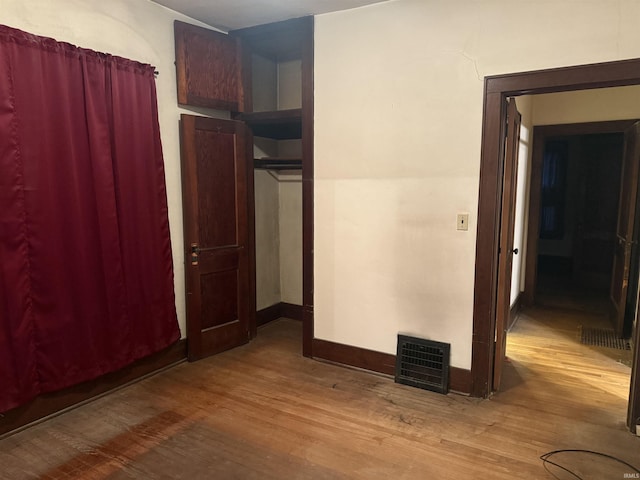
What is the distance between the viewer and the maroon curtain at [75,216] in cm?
235

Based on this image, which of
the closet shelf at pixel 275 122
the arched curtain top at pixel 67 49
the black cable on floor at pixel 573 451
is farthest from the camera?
the closet shelf at pixel 275 122

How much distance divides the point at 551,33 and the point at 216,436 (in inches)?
122

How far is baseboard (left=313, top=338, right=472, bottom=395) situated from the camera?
299 cm

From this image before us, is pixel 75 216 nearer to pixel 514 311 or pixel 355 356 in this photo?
pixel 355 356

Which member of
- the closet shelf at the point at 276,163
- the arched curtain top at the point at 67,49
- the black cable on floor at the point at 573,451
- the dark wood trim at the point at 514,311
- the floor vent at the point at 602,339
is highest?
the arched curtain top at the point at 67,49

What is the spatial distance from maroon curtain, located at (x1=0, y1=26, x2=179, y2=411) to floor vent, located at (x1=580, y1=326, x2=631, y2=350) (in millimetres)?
Result: 3825

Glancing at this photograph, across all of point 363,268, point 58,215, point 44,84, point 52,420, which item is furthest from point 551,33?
point 52,420

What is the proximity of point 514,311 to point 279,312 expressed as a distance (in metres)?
2.60

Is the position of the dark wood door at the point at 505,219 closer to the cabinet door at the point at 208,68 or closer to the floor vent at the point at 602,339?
the floor vent at the point at 602,339

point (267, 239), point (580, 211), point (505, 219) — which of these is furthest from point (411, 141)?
point (580, 211)

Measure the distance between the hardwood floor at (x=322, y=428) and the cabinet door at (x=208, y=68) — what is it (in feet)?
7.19

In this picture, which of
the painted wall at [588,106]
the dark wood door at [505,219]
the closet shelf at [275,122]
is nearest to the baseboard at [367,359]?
the dark wood door at [505,219]

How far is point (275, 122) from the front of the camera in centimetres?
370

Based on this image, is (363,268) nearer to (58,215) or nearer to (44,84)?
(58,215)
